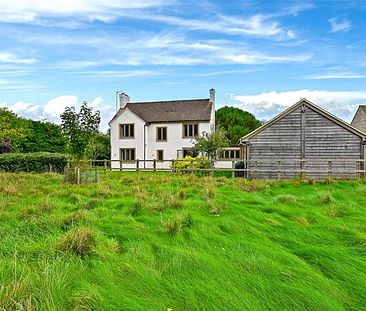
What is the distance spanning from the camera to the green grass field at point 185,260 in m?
3.38

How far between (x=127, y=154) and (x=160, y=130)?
4.40m

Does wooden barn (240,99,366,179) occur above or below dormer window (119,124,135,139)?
below

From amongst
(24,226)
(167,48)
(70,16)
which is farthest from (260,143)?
(24,226)

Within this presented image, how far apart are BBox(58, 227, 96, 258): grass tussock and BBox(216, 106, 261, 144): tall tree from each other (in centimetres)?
4825

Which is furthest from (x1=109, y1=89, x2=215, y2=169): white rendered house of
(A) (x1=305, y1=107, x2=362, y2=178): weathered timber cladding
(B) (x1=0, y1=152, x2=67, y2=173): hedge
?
(A) (x1=305, y1=107, x2=362, y2=178): weathered timber cladding

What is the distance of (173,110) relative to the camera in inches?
1426

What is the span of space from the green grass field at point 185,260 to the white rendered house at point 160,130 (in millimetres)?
27097

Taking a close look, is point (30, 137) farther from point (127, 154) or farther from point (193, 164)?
point (193, 164)

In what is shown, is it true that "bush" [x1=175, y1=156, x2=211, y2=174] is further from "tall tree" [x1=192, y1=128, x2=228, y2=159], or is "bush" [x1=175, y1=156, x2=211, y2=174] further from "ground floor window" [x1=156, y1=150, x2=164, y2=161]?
"ground floor window" [x1=156, y1=150, x2=164, y2=161]

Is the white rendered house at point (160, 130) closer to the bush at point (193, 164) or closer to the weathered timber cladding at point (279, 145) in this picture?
the bush at point (193, 164)

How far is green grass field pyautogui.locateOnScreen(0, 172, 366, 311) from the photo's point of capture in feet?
11.1

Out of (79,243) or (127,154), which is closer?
(79,243)

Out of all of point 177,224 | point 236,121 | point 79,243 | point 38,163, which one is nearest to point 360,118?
point 236,121

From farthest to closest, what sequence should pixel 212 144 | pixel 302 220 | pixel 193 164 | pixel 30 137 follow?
pixel 30 137, pixel 212 144, pixel 193 164, pixel 302 220
